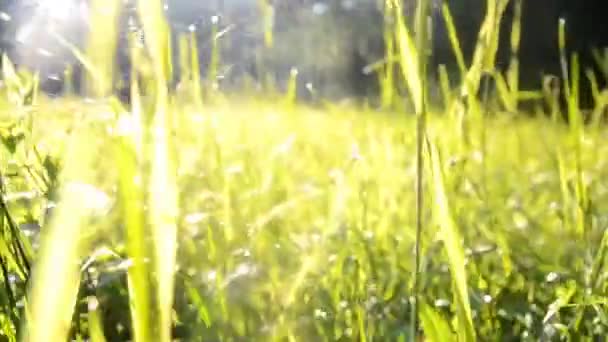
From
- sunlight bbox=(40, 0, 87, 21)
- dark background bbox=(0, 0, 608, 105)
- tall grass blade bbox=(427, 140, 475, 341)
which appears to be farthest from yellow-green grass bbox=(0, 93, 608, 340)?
dark background bbox=(0, 0, 608, 105)

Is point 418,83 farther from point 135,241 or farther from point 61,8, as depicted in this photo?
point 61,8

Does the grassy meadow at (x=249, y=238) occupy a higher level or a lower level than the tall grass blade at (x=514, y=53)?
lower

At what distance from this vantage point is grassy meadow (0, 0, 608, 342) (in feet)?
1.38

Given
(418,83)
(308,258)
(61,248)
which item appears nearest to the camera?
(61,248)

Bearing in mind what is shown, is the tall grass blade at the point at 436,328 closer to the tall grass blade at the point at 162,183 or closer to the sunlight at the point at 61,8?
the tall grass blade at the point at 162,183

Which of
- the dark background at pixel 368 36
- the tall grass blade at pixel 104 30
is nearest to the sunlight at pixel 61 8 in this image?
the tall grass blade at pixel 104 30

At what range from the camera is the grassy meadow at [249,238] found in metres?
Answer: 0.42

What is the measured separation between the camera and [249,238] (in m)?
0.90

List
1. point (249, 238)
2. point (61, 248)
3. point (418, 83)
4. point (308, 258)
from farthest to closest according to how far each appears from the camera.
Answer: point (249, 238), point (308, 258), point (418, 83), point (61, 248)

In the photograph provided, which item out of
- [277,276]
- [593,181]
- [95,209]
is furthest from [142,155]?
[593,181]

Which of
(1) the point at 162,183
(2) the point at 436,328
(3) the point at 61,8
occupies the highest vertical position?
(3) the point at 61,8

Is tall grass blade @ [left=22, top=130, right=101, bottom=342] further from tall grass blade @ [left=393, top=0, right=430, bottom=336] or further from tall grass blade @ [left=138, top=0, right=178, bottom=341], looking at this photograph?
tall grass blade @ [left=393, top=0, right=430, bottom=336]

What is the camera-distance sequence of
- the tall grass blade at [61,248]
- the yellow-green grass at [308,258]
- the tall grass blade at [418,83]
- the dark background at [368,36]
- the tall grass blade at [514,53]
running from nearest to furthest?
1. the tall grass blade at [61,248]
2. the tall grass blade at [418,83]
3. the yellow-green grass at [308,258]
4. the tall grass blade at [514,53]
5. the dark background at [368,36]

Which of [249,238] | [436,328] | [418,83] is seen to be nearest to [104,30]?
[418,83]
